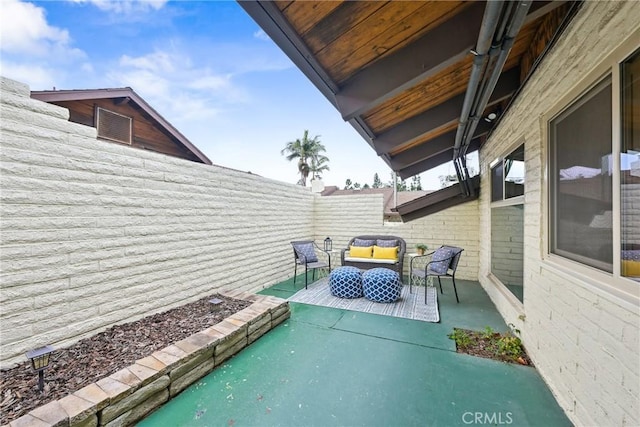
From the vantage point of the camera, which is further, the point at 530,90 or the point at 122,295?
the point at 122,295

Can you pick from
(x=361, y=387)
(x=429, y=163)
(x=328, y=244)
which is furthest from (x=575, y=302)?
(x=328, y=244)

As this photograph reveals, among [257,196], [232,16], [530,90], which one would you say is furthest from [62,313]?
[530,90]

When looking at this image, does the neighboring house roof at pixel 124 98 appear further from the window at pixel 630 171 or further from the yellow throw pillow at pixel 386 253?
the window at pixel 630 171

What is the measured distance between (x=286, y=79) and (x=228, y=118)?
325 centimetres

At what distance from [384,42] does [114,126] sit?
746 cm

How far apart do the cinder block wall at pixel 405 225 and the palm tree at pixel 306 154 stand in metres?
15.5

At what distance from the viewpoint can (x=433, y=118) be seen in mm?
3246

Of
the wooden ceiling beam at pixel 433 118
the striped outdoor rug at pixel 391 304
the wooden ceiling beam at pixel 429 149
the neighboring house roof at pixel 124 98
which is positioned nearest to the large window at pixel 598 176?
the wooden ceiling beam at pixel 433 118

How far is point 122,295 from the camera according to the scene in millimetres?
2768

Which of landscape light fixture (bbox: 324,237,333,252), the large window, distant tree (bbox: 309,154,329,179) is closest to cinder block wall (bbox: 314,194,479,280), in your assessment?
landscape light fixture (bbox: 324,237,333,252)

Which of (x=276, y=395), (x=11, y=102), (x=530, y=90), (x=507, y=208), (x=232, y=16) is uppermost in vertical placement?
(x=232, y=16)

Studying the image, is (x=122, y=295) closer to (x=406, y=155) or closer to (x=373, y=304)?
(x=373, y=304)

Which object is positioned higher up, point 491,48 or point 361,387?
point 491,48

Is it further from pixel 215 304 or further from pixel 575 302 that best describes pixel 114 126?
pixel 575 302
